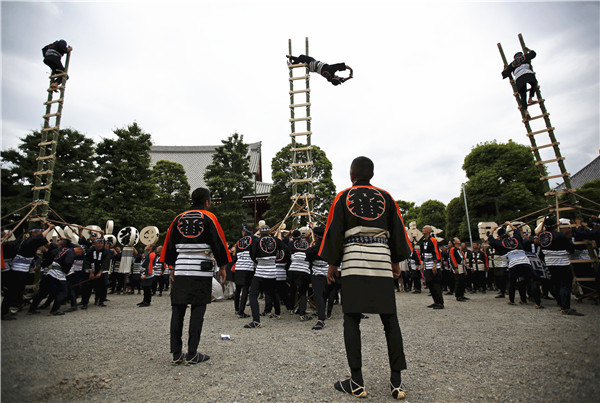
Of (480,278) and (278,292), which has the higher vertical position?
(278,292)

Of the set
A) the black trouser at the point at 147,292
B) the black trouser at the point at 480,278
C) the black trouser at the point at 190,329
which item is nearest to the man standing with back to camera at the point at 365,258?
the black trouser at the point at 190,329

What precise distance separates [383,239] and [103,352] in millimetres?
3987

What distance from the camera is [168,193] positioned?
73.0 feet

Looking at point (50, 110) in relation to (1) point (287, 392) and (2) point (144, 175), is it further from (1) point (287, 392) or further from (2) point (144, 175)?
(1) point (287, 392)

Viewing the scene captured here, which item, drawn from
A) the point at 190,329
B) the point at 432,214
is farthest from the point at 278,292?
the point at 432,214

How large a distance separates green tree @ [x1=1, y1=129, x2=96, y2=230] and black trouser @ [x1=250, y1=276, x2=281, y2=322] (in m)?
7.79

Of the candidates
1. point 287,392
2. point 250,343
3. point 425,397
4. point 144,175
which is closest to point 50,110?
point 144,175

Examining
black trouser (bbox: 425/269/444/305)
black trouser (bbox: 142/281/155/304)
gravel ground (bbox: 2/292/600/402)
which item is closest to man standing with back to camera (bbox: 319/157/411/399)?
gravel ground (bbox: 2/292/600/402)

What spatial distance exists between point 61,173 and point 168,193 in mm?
9651

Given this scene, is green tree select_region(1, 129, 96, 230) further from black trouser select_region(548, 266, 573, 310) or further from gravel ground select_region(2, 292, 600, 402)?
black trouser select_region(548, 266, 573, 310)

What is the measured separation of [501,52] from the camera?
10.5 meters

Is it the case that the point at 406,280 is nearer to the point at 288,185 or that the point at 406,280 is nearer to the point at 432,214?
the point at 288,185

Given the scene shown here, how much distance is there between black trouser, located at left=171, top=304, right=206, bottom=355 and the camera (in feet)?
13.0

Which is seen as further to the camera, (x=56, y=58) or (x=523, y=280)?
(x=56, y=58)
